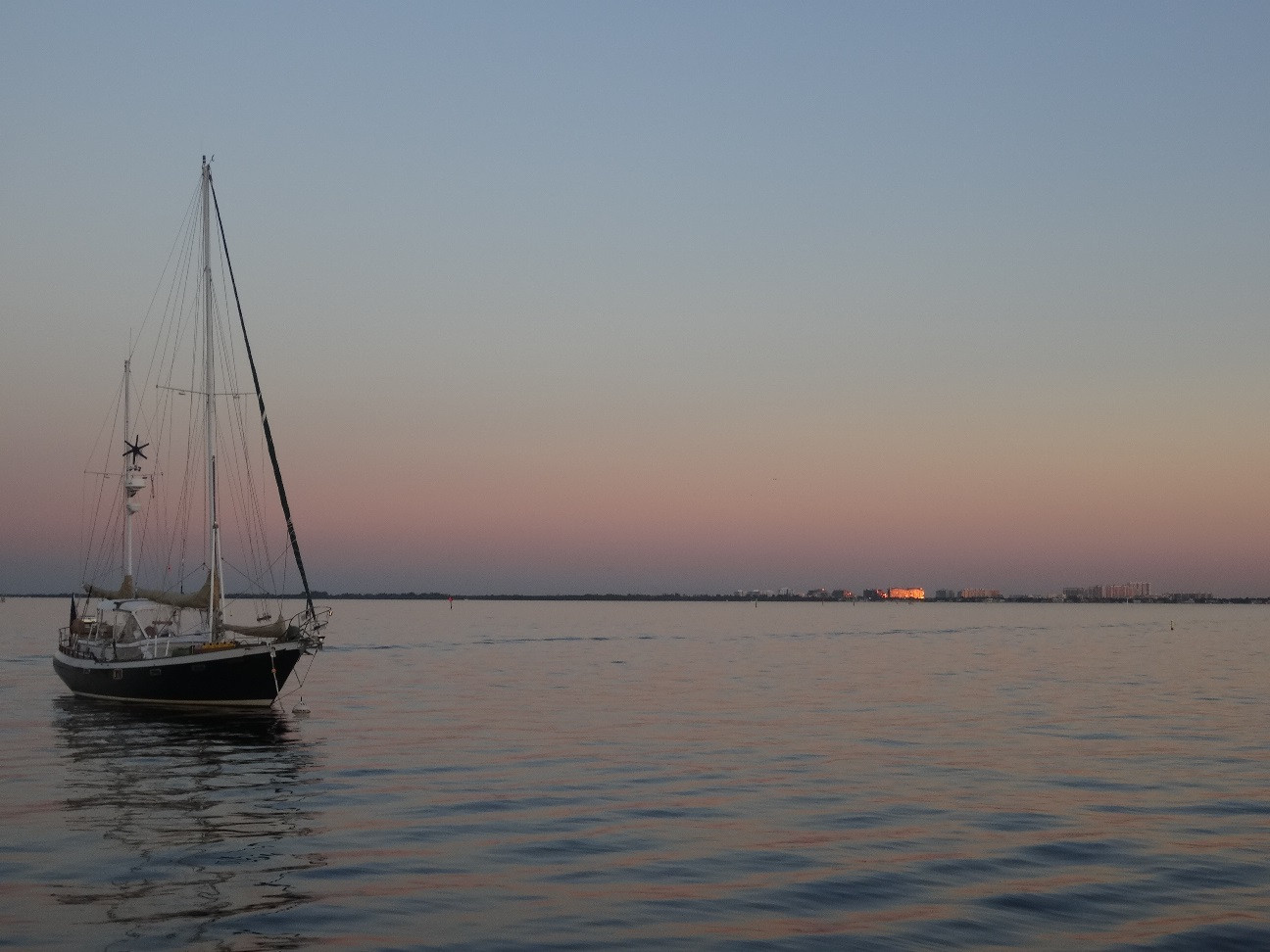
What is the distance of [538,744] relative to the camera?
4284cm

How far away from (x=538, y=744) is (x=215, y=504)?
20511mm

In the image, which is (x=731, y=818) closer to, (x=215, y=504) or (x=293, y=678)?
(x=215, y=504)

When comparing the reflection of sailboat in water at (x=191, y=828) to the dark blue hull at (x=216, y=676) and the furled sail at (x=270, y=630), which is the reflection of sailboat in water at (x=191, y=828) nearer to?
A: the dark blue hull at (x=216, y=676)

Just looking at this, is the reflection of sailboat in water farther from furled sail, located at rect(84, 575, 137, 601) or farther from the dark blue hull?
furled sail, located at rect(84, 575, 137, 601)

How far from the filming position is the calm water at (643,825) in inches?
756

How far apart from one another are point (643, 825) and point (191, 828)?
383 inches

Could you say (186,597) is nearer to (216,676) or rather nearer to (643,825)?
(216,676)

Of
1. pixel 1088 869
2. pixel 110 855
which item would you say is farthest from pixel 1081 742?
pixel 110 855

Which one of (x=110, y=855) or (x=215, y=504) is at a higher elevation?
(x=215, y=504)

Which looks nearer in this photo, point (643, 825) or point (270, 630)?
point (643, 825)

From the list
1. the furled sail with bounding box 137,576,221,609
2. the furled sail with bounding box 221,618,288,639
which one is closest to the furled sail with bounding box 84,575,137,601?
the furled sail with bounding box 137,576,221,609

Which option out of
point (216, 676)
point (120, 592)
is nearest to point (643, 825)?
point (216, 676)

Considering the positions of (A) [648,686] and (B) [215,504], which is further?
(A) [648,686]

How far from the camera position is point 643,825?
27375mm
